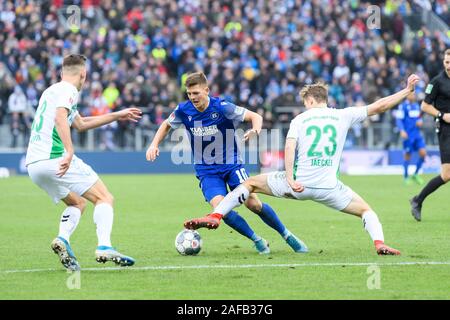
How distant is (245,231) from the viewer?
10.8 m

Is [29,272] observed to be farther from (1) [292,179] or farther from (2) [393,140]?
(2) [393,140]

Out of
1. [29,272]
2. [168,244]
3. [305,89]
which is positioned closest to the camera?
[29,272]

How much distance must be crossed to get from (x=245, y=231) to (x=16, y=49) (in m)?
21.8

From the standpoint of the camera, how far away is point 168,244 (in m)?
11.9

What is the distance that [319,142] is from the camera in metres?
10.1

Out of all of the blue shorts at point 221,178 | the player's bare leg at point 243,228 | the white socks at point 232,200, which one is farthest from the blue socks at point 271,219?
the white socks at point 232,200

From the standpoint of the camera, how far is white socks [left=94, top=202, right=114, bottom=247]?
9.21 meters

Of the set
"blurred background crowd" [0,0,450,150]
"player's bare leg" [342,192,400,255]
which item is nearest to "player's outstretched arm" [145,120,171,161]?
"player's bare leg" [342,192,400,255]

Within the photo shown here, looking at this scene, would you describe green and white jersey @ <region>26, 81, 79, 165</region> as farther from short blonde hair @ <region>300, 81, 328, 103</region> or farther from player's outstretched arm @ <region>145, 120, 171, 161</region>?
short blonde hair @ <region>300, 81, 328, 103</region>

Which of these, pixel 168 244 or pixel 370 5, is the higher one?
pixel 370 5

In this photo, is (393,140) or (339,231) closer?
(339,231)
